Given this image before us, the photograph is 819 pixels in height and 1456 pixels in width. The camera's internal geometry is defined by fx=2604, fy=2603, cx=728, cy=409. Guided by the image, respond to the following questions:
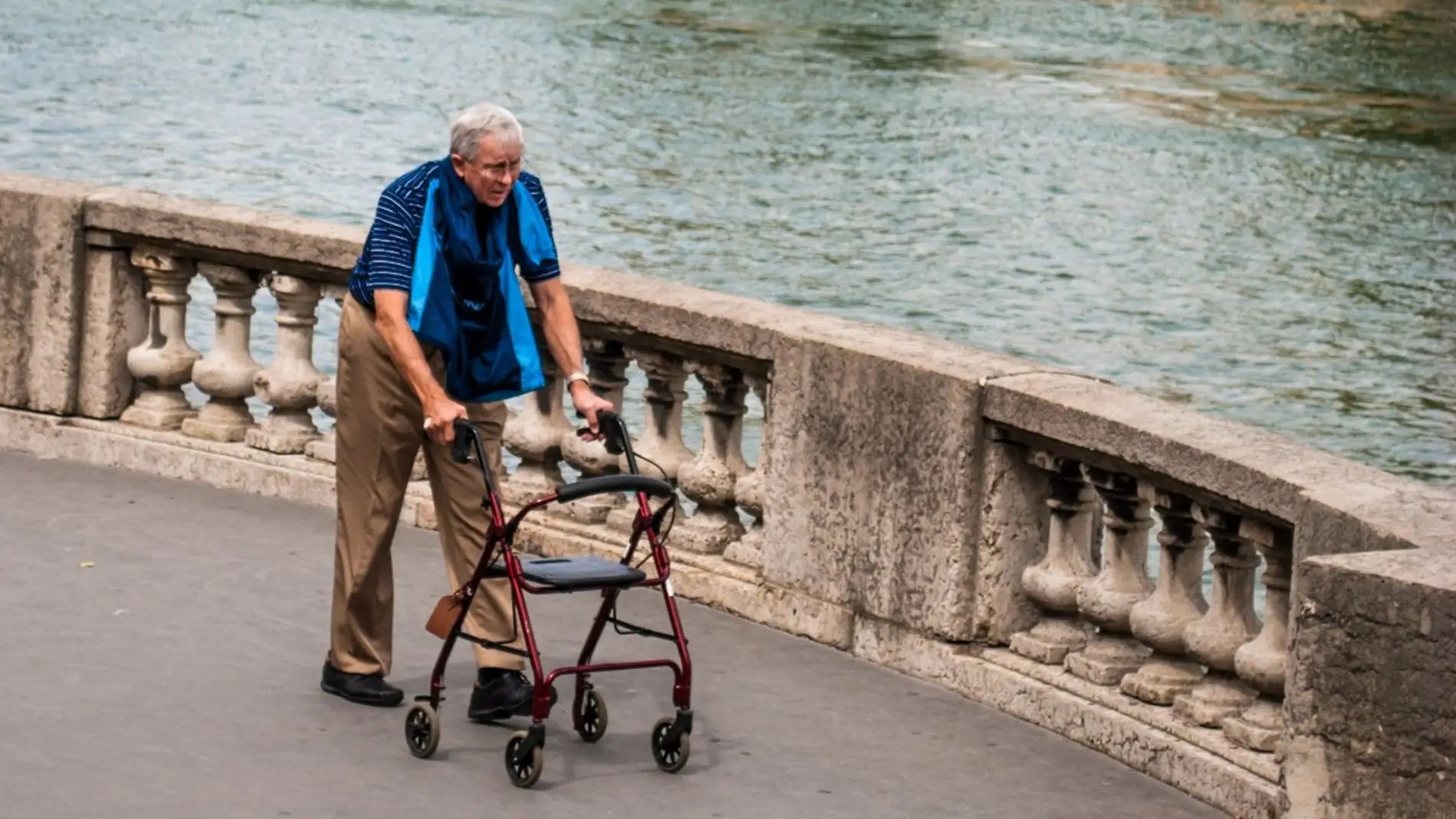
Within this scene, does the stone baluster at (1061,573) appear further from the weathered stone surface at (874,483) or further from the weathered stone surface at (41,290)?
the weathered stone surface at (41,290)

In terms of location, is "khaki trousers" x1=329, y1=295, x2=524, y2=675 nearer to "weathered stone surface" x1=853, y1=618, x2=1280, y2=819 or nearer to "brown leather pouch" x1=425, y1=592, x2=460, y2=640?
"brown leather pouch" x1=425, y1=592, x2=460, y2=640

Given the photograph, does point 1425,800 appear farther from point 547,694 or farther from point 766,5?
point 766,5

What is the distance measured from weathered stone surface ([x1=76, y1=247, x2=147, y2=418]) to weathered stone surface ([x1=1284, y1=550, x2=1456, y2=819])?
4825mm

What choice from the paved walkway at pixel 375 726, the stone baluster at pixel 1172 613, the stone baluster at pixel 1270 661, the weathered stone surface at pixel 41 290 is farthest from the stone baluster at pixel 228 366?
the stone baluster at pixel 1270 661

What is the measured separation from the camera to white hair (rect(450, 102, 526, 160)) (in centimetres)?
571

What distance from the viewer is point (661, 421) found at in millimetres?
7617

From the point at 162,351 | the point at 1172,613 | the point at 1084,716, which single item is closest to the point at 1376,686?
the point at 1172,613

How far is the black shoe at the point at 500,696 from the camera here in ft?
20.0

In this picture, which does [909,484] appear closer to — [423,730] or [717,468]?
[717,468]

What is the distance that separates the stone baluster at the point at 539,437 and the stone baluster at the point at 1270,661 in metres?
2.59

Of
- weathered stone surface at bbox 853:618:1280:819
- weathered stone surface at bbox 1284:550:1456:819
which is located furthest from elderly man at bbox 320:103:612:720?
weathered stone surface at bbox 1284:550:1456:819

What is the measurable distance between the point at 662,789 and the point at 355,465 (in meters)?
1.10

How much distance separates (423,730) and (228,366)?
3.01 m

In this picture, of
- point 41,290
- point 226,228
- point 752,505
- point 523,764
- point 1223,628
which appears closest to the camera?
point 523,764
